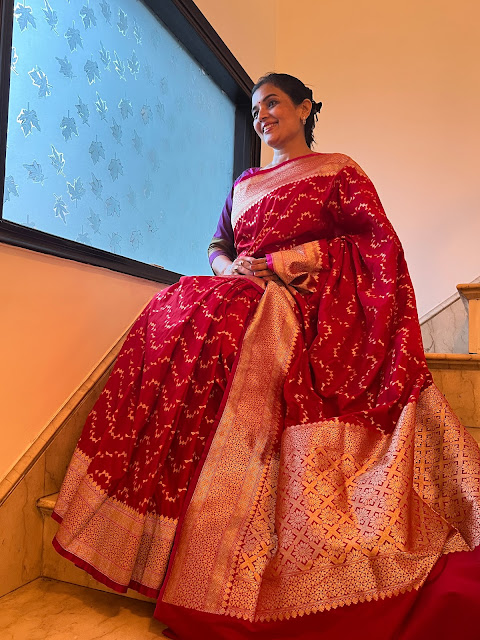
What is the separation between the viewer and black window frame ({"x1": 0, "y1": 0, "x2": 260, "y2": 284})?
1.27 m

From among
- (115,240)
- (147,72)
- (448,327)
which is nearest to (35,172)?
(115,240)

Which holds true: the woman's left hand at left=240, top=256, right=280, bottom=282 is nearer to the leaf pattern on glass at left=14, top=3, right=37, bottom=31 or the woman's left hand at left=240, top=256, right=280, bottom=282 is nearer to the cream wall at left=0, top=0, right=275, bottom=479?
the cream wall at left=0, top=0, right=275, bottom=479

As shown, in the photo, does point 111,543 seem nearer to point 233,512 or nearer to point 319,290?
point 233,512

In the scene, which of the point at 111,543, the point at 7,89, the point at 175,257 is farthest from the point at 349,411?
the point at 175,257

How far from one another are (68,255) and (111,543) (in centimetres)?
77

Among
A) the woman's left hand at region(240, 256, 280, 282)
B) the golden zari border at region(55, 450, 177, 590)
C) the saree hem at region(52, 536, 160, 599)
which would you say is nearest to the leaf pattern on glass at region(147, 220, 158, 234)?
the woman's left hand at region(240, 256, 280, 282)

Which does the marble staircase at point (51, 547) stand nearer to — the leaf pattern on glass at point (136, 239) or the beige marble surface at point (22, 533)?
the beige marble surface at point (22, 533)

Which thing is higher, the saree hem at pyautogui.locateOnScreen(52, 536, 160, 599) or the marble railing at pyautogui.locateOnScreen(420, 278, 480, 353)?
the marble railing at pyautogui.locateOnScreen(420, 278, 480, 353)

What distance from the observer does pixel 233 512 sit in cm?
104

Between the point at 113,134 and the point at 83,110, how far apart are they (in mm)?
193

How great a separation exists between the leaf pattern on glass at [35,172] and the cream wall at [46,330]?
25cm

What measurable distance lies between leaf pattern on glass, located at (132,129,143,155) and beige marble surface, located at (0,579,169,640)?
5.08 ft

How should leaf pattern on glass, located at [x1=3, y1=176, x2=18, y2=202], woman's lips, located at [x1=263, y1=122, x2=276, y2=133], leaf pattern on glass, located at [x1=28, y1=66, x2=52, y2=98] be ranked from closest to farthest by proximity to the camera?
leaf pattern on glass, located at [x1=3, y1=176, x2=18, y2=202] < leaf pattern on glass, located at [x1=28, y1=66, x2=52, y2=98] < woman's lips, located at [x1=263, y1=122, x2=276, y2=133]

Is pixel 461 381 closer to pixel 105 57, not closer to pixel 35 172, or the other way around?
pixel 35 172
